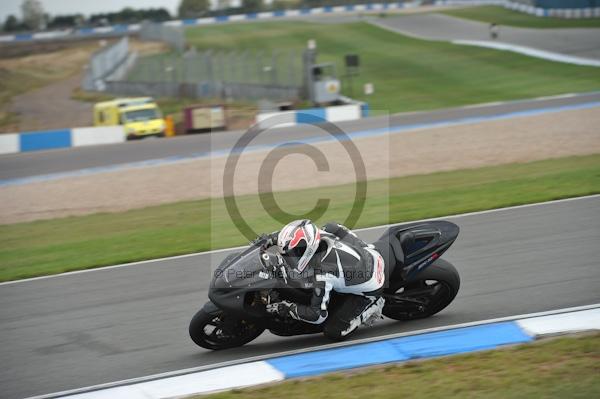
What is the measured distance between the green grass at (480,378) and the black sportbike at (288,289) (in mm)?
1017

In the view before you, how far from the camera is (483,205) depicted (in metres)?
13.9

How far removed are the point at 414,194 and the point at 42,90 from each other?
46.2m

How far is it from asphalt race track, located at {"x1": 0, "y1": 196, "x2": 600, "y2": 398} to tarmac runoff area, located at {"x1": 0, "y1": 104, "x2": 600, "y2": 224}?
5864 millimetres

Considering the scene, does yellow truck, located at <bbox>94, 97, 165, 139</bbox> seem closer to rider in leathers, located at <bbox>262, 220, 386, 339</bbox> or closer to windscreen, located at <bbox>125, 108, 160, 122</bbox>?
windscreen, located at <bbox>125, 108, 160, 122</bbox>

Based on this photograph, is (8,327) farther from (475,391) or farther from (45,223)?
(45,223)

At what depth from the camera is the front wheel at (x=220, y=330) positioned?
309 inches

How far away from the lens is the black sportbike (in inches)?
297

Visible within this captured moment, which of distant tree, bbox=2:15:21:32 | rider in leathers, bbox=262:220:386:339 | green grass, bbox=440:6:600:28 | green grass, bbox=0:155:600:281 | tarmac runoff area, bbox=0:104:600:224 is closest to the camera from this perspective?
rider in leathers, bbox=262:220:386:339

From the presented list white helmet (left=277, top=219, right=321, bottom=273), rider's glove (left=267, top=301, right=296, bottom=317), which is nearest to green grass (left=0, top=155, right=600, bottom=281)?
rider's glove (left=267, top=301, right=296, bottom=317)

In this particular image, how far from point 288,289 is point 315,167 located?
12380mm

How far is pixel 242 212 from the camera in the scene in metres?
15.3

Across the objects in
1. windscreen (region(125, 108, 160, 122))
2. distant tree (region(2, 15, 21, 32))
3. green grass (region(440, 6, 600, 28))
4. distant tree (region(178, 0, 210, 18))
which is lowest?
windscreen (region(125, 108, 160, 122))

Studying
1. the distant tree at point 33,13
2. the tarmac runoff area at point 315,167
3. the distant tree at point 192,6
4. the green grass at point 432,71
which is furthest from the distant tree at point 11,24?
the tarmac runoff area at point 315,167

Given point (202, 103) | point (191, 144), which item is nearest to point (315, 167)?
point (191, 144)
